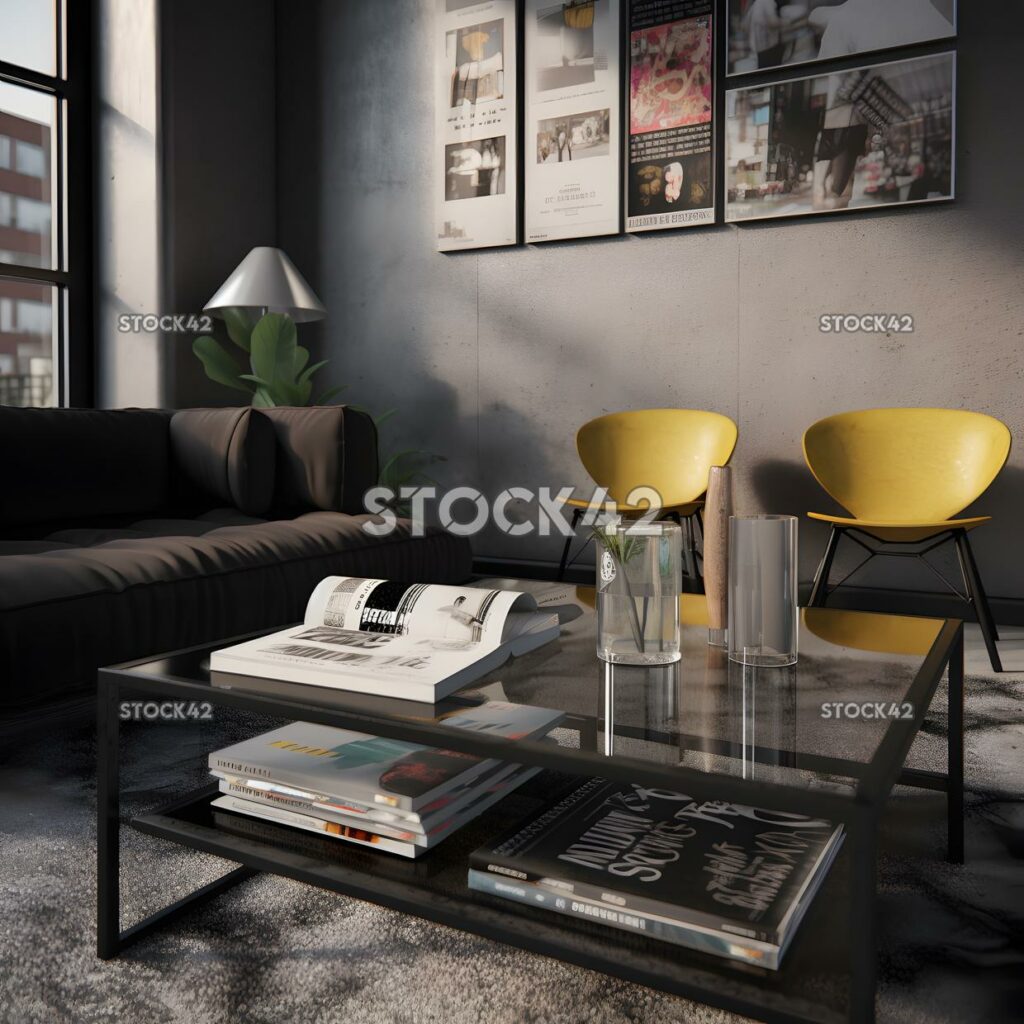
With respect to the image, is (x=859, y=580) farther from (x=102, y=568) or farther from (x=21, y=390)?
(x=21, y=390)

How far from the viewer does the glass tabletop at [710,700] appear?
30.0 inches

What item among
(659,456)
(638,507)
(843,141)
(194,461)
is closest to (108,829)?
(194,461)

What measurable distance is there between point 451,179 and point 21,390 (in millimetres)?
2041

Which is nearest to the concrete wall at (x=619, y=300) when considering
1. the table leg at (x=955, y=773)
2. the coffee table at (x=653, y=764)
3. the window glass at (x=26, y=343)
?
the window glass at (x=26, y=343)

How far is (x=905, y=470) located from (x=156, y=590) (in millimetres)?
2310

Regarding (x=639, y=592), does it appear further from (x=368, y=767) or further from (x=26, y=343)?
(x=26, y=343)

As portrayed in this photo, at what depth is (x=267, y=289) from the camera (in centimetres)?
381

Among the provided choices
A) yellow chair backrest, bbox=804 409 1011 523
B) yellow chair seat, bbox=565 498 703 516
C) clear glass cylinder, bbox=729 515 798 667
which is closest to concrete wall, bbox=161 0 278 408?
yellow chair seat, bbox=565 498 703 516

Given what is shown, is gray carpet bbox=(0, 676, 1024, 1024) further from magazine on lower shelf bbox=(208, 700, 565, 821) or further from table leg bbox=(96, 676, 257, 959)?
magazine on lower shelf bbox=(208, 700, 565, 821)

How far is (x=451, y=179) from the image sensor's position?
13.3 ft

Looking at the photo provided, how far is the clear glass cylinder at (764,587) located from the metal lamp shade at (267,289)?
312cm

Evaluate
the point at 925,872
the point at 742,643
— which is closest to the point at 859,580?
the point at 925,872

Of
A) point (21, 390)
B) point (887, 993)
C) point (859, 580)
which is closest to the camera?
point (887, 993)

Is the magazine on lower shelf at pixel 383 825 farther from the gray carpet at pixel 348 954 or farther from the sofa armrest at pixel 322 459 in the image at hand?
the sofa armrest at pixel 322 459
